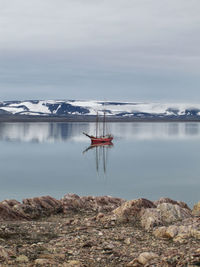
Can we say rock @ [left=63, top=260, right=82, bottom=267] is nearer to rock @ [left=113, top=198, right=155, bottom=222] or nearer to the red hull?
rock @ [left=113, top=198, right=155, bottom=222]

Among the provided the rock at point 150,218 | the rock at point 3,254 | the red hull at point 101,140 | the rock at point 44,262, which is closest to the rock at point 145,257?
the rock at point 44,262

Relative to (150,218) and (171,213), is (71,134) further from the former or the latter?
(150,218)

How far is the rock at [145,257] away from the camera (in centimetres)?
670

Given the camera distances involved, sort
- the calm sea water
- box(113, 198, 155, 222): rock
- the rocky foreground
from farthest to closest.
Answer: the calm sea water → box(113, 198, 155, 222): rock → the rocky foreground

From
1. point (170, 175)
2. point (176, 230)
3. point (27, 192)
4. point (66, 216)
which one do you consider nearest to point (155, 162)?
point (170, 175)

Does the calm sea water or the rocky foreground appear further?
the calm sea water

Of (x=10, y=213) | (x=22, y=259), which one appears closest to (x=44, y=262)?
(x=22, y=259)

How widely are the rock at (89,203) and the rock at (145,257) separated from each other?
5539 millimetres

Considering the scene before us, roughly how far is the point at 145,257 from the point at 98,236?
1983mm

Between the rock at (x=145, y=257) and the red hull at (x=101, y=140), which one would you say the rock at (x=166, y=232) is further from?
the red hull at (x=101, y=140)

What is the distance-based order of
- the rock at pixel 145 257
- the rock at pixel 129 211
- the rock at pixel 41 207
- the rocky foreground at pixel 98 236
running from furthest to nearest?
the rock at pixel 41 207 → the rock at pixel 129 211 → the rocky foreground at pixel 98 236 → the rock at pixel 145 257

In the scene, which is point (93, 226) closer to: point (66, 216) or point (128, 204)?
point (128, 204)

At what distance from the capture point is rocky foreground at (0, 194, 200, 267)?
6844mm

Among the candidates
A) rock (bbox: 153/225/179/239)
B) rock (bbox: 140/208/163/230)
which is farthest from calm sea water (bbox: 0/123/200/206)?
rock (bbox: 153/225/179/239)
